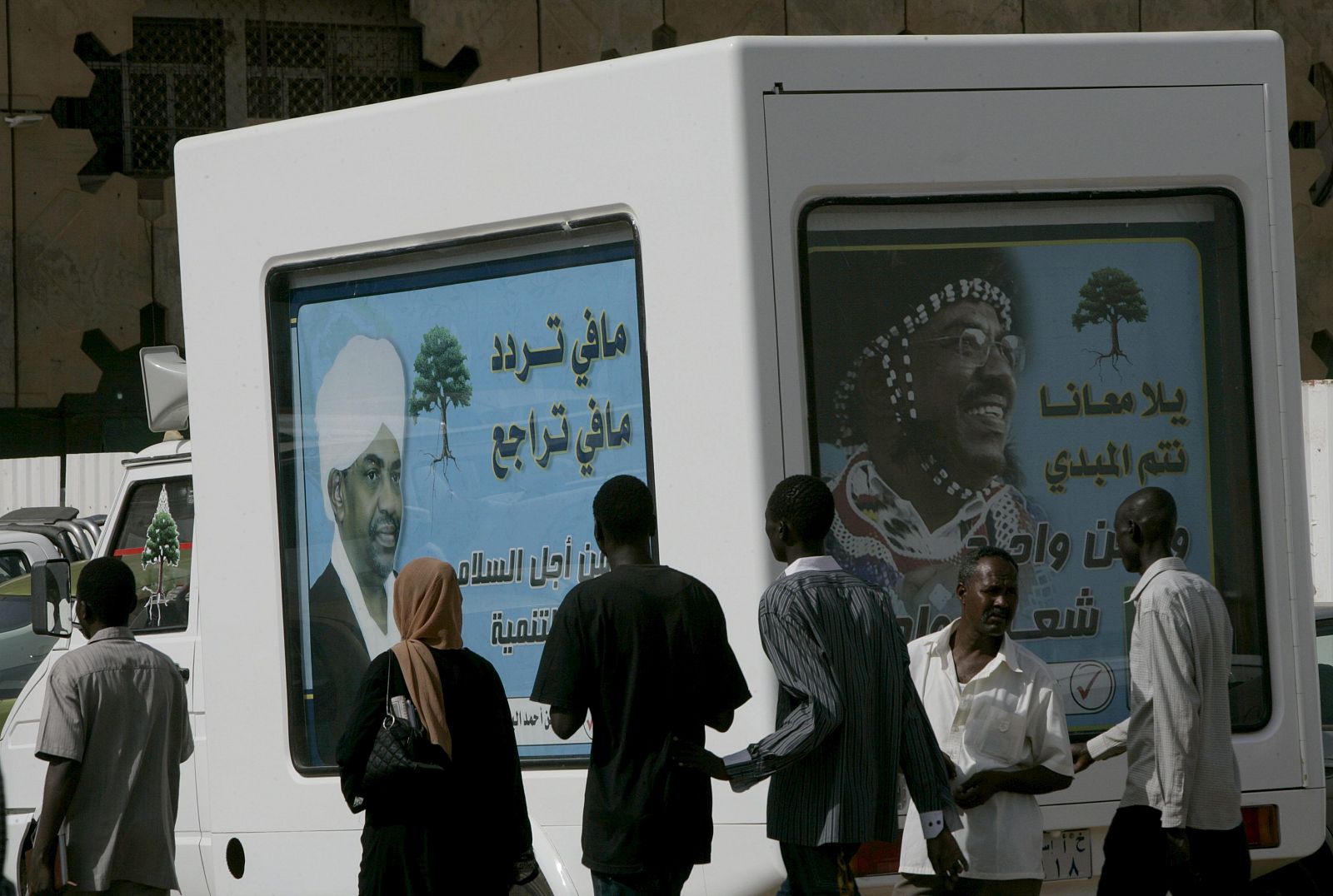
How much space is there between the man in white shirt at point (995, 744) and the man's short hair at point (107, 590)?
274cm

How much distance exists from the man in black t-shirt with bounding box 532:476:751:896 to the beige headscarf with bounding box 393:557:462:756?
0.79ft

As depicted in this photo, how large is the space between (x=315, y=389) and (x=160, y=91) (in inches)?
539

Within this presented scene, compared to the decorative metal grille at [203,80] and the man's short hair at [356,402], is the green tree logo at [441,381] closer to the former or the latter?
the man's short hair at [356,402]

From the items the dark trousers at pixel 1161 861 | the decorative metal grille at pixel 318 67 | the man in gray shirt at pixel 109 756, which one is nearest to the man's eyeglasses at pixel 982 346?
the dark trousers at pixel 1161 861

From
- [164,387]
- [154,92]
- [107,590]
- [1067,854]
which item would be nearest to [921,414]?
[1067,854]

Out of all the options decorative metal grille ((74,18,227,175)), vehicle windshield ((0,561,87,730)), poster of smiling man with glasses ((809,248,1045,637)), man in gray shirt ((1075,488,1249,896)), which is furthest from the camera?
decorative metal grille ((74,18,227,175))

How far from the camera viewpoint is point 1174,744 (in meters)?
4.06

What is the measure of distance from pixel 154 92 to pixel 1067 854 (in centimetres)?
1547

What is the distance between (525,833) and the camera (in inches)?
154

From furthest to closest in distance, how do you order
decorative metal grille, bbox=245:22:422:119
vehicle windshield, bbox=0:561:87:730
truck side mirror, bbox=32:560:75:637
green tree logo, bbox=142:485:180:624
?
decorative metal grille, bbox=245:22:422:119
vehicle windshield, bbox=0:561:87:730
green tree logo, bbox=142:485:180:624
truck side mirror, bbox=32:560:75:637

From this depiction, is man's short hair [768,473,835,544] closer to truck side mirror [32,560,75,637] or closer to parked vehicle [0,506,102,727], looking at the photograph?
truck side mirror [32,560,75,637]

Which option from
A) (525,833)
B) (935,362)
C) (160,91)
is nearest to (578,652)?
(525,833)

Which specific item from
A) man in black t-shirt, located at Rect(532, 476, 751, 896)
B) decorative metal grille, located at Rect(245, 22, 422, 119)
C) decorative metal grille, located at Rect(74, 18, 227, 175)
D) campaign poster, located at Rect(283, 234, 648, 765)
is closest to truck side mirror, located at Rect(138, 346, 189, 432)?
campaign poster, located at Rect(283, 234, 648, 765)

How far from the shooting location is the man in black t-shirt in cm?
375
